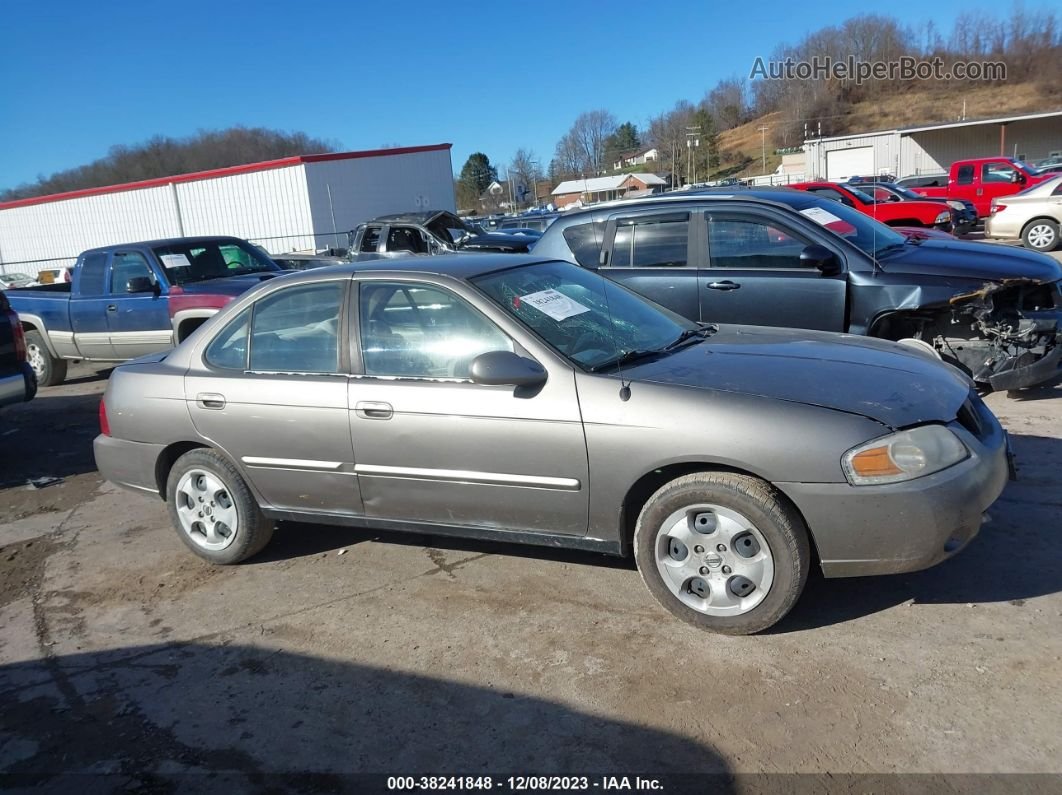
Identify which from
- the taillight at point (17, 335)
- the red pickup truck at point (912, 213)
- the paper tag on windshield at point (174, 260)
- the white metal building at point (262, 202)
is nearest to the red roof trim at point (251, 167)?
the white metal building at point (262, 202)

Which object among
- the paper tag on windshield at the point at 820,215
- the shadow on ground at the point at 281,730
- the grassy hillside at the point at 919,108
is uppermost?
the grassy hillside at the point at 919,108

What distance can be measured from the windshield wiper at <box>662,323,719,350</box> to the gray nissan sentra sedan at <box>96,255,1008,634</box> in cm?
2

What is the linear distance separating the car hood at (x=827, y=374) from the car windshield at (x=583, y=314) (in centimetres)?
20

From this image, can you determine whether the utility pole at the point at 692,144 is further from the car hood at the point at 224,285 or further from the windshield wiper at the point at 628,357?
the windshield wiper at the point at 628,357

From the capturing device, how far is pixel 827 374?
11.7 feet

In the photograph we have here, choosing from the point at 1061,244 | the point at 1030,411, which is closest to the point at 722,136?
the point at 1061,244

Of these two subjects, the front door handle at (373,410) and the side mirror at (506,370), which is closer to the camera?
the side mirror at (506,370)

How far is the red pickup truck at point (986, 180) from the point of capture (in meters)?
22.5

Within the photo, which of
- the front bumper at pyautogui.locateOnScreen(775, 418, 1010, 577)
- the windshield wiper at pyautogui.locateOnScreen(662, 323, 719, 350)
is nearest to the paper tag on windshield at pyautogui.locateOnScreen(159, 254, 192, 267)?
the windshield wiper at pyautogui.locateOnScreen(662, 323, 719, 350)

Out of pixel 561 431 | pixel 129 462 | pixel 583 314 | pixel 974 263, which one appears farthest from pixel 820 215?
pixel 129 462

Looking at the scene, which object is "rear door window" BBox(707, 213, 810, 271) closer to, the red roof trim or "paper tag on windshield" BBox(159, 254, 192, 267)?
"paper tag on windshield" BBox(159, 254, 192, 267)

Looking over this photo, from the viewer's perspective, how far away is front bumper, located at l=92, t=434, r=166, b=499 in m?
4.71

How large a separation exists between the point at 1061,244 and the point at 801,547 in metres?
16.6

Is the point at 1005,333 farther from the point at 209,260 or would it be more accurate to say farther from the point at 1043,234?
the point at 1043,234
